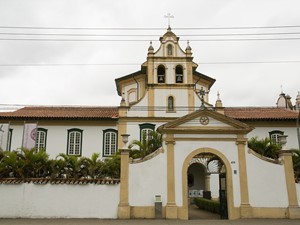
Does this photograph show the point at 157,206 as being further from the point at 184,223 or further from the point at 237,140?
the point at 237,140

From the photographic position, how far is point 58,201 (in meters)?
16.1

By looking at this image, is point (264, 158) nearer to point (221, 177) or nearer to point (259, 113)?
point (221, 177)

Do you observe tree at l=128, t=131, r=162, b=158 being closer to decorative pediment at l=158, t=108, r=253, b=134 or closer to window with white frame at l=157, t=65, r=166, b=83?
decorative pediment at l=158, t=108, r=253, b=134

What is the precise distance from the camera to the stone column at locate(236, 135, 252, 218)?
16.2 m

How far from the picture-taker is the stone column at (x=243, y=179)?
16.2m

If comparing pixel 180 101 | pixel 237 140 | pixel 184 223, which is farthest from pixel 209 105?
pixel 184 223

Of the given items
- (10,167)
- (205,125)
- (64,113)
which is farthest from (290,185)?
(64,113)

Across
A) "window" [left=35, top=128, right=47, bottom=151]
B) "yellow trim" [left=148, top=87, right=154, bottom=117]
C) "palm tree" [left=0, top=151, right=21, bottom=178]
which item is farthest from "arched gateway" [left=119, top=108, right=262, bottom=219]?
"window" [left=35, top=128, right=47, bottom=151]

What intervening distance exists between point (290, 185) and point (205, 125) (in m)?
5.19

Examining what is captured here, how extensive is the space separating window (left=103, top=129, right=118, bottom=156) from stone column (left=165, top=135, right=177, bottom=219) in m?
10.3

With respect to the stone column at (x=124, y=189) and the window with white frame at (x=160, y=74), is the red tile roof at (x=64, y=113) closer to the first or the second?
the window with white frame at (x=160, y=74)

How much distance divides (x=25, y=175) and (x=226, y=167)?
10.4 meters

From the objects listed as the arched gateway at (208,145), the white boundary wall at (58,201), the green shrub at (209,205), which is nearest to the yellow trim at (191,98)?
the green shrub at (209,205)

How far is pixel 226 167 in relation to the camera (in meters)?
16.8
